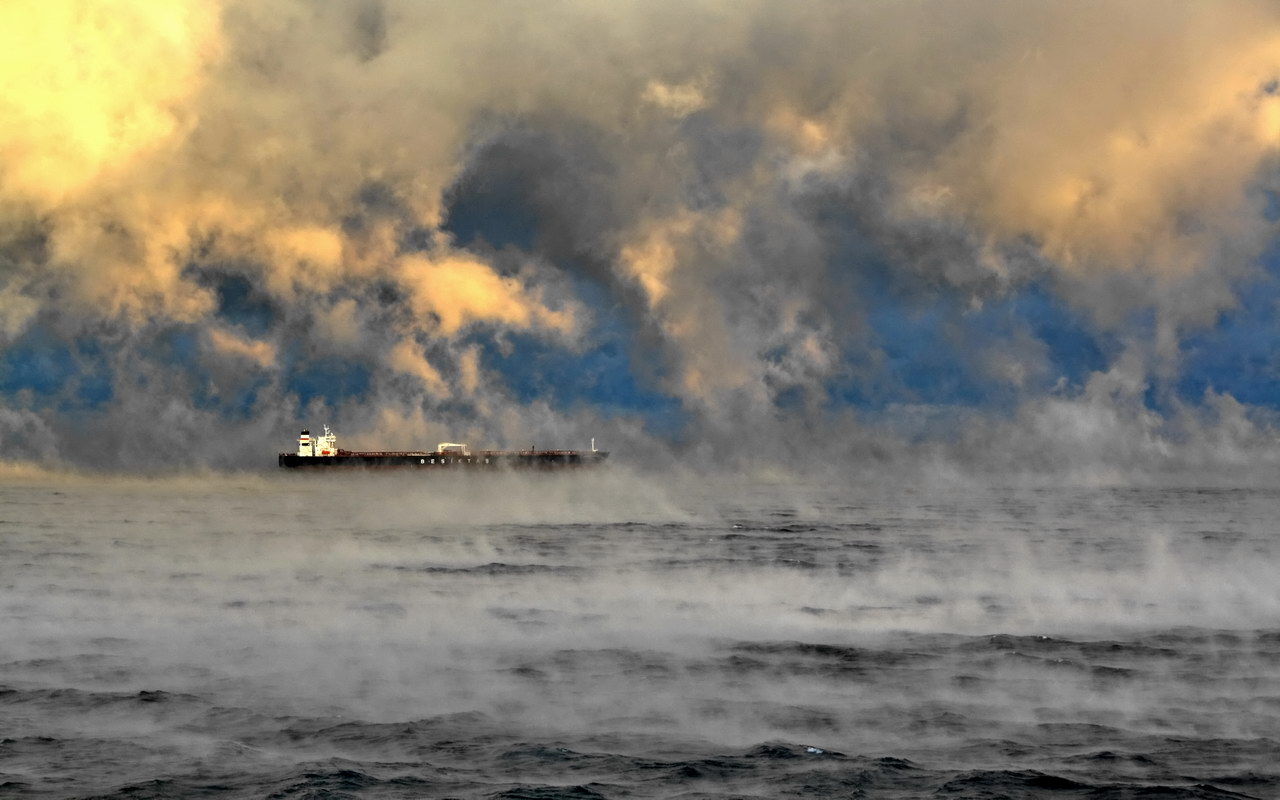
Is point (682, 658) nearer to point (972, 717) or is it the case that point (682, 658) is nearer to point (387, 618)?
point (972, 717)

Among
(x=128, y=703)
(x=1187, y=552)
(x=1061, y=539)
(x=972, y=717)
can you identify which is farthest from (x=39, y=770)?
(x=1061, y=539)

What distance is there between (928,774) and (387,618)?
99.4 ft

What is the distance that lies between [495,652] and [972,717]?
17.0 m

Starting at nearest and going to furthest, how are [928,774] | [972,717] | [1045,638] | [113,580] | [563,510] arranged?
1. [928,774]
2. [972,717]
3. [1045,638]
4. [113,580]
5. [563,510]

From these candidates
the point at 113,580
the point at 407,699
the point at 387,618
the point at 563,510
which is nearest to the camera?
the point at 407,699

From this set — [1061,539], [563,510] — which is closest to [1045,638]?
[1061,539]

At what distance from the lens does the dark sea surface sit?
85.0 feet

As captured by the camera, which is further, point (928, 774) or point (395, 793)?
point (928, 774)

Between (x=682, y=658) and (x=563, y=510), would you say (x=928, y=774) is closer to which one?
(x=682, y=658)

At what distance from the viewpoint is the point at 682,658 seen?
40.8 m

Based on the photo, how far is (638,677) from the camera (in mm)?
37406

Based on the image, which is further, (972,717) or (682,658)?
(682,658)

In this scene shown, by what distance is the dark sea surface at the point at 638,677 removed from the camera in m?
25.9

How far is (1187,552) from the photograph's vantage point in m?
92.5
